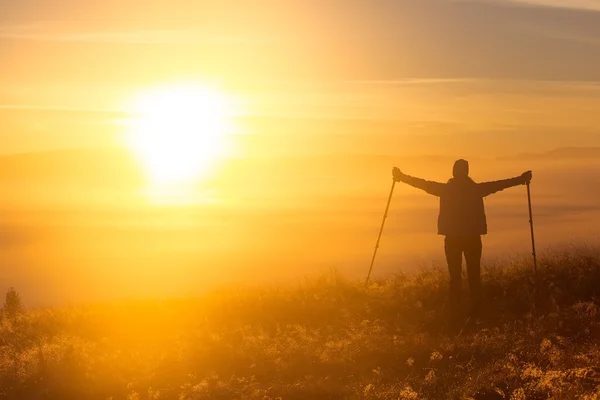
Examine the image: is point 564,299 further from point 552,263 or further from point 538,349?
point 538,349

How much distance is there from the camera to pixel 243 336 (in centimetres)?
1648

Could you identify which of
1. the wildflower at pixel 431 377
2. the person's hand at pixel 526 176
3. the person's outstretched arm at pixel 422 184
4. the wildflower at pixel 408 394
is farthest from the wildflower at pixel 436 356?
the person's hand at pixel 526 176

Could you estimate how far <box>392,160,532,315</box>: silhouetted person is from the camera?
1633cm

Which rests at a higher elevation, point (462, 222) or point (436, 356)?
point (462, 222)

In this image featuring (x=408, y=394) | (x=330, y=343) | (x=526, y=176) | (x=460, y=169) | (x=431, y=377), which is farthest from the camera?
(x=526, y=176)

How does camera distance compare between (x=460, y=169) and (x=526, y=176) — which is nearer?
(x=460, y=169)

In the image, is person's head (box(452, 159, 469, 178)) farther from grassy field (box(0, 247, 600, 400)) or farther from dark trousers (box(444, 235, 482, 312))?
grassy field (box(0, 247, 600, 400))

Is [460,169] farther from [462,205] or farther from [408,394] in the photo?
[408,394]

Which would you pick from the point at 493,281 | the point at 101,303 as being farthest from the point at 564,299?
the point at 101,303

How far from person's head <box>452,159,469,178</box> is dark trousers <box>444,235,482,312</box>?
1295 mm

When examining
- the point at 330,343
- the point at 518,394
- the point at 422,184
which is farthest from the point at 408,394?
the point at 422,184

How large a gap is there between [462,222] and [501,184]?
4.70ft

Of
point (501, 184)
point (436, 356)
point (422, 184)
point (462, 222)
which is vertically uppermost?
point (422, 184)

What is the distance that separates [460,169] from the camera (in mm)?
16531
